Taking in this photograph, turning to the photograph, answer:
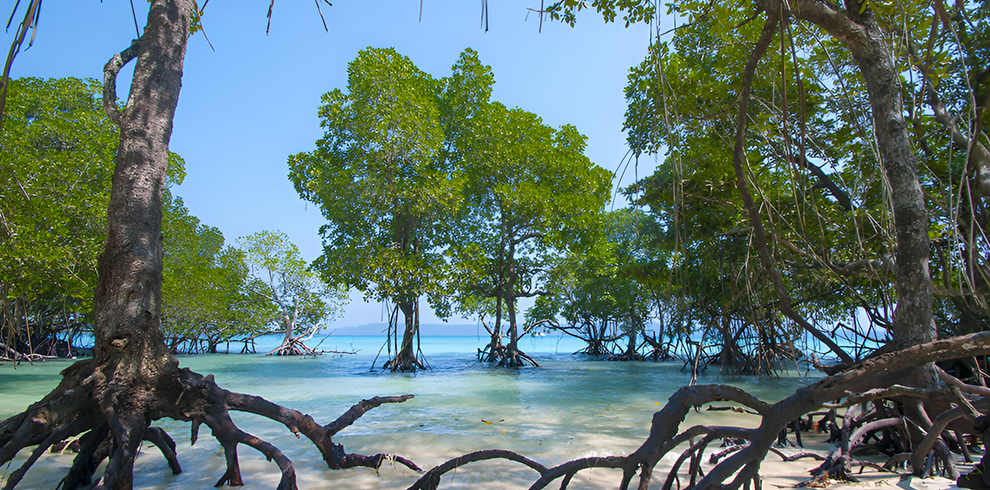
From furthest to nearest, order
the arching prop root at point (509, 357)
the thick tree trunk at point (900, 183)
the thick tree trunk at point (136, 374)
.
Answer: the arching prop root at point (509, 357)
the thick tree trunk at point (136, 374)
the thick tree trunk at point (900, 183)

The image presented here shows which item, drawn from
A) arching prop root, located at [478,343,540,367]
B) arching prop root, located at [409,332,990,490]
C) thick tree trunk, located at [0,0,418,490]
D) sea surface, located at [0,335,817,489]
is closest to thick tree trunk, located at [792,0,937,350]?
arching prop root, located at [409,332,990,490]

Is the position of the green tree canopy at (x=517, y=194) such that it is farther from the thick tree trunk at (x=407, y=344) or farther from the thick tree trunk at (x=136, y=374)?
the thick tree trunk at (x=136, y=374)

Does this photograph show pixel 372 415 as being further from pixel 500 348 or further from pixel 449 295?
pixel 500 348

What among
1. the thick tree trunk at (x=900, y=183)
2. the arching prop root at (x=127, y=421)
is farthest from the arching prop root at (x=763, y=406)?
the arching prop root at (x=127, y=421)

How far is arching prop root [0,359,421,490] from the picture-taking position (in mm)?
2379

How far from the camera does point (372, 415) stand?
596cm

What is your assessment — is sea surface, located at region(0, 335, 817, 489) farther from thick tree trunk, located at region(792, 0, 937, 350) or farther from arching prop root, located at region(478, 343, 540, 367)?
arching prop root, located at region(478, 343, 540, 367)

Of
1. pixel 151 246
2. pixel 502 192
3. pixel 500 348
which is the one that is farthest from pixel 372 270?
pixel 151 246

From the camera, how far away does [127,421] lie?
8.46ft

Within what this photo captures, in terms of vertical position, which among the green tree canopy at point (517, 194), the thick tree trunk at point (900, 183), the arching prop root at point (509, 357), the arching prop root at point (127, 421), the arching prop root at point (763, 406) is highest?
the green tree canopy at point (517, 194)

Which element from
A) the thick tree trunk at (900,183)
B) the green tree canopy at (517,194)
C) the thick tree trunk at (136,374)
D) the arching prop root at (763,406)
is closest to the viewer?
the arching prop root at (763,406)

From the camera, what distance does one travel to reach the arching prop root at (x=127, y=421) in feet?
7.80

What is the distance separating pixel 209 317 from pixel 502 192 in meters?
15.3

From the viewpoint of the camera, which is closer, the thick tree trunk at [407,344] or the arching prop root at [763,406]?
the arching prop root at [763,406]
